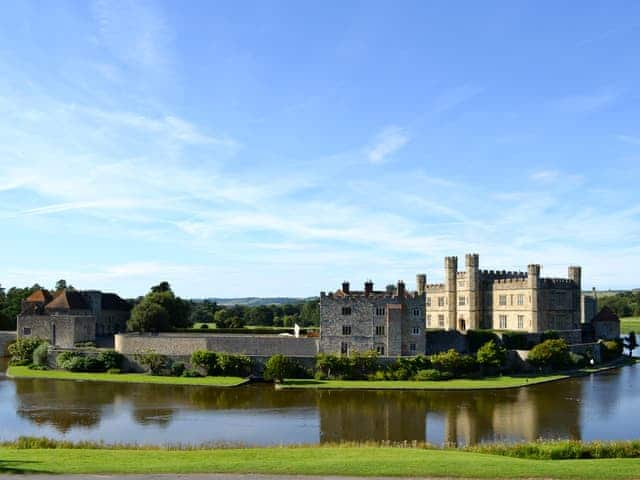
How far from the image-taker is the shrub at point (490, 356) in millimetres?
43781

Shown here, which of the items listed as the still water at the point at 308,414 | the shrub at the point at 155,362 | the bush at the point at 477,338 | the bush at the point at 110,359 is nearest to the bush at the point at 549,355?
the bush at the point at 477,338

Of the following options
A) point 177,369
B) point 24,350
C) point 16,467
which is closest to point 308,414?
A: point 177,369

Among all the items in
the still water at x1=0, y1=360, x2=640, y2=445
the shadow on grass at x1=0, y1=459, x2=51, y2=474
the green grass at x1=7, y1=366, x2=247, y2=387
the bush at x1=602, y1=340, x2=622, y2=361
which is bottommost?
the still water at x1=0, y1=360, x2=640, y2=445

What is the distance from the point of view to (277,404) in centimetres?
3425

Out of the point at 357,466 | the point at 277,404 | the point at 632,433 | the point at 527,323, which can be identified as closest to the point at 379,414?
the point at 277,404

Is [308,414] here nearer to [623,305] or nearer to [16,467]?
[16,467]

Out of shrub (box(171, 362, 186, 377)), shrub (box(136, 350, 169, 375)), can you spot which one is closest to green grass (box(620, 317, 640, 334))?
shrub (box(171, 362, 186, 377))

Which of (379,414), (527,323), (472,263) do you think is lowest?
(379,414)

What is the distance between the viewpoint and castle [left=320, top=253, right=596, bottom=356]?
4531 centimetres

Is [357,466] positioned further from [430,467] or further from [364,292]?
[364,292]

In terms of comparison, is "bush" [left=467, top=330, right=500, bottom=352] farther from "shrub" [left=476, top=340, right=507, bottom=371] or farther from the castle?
the castle

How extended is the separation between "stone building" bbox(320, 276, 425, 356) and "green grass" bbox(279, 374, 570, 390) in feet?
13.2

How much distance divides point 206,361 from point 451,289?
24.4m

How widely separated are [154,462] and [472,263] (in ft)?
140
